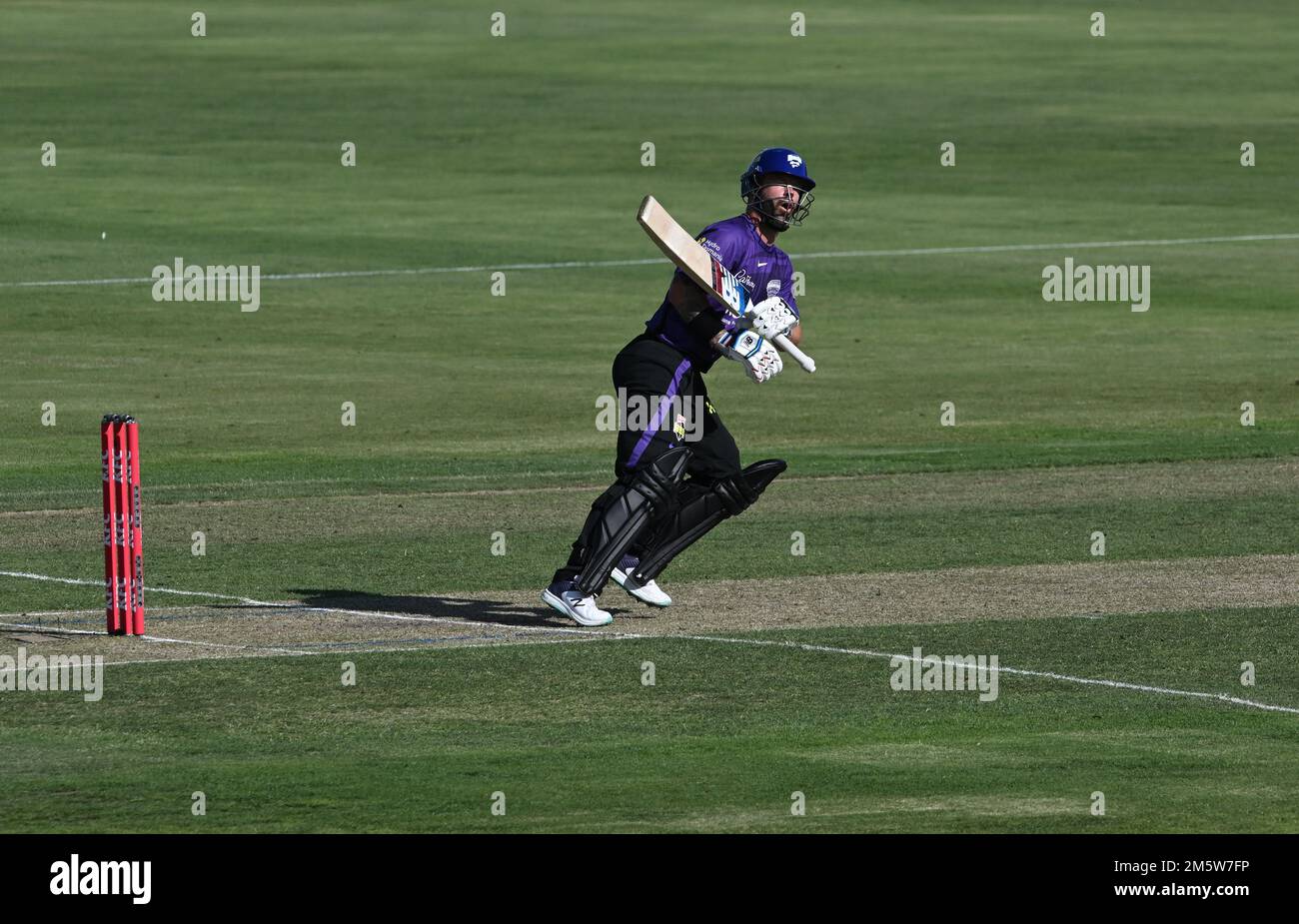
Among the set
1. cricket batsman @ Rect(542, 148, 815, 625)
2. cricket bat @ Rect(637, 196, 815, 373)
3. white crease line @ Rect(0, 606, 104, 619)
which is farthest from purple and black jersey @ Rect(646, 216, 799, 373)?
white crease line @ Rect(0, 606, 104, 619)

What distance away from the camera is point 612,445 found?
74.2 ft

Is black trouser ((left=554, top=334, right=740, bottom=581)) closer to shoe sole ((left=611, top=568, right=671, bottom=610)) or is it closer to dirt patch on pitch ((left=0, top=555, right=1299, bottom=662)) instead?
shoe sole ((left=611, top=568, right=671, bottom=610))

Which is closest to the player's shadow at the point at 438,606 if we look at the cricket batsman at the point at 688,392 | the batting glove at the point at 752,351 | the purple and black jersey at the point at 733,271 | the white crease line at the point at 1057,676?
the cricket batsman at the point at 688,392

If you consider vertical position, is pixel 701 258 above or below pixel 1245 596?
above

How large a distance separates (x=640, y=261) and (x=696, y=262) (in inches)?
974

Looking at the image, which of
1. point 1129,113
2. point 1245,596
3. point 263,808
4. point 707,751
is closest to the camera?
point 263,808

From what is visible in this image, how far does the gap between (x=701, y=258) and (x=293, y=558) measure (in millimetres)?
4414

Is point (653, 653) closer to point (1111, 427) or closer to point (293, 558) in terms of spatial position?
point (293, 558)

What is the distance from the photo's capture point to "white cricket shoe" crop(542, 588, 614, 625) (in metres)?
13.2

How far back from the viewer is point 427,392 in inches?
1033

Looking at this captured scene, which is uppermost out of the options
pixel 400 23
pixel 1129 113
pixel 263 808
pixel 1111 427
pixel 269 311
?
pixel 400 23

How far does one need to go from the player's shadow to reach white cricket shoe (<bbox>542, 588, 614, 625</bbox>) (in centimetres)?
31

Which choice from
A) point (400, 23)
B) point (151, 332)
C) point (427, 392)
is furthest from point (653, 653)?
Result: point (400, 23)

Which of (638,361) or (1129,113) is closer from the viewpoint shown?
(638,361)
